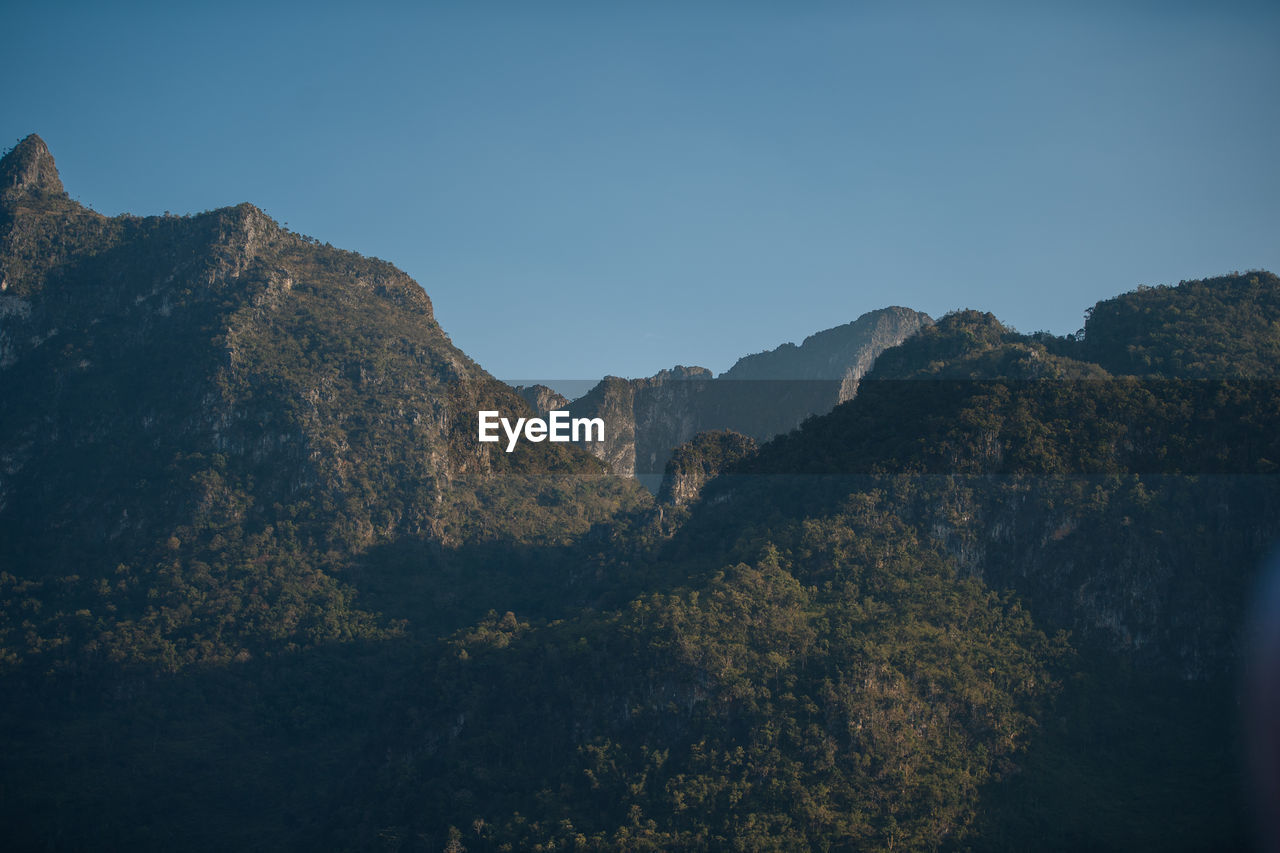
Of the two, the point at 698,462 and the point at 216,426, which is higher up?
the point at 216,426

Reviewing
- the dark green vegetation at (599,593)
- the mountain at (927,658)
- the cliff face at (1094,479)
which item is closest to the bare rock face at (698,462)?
the dark green vegetation at (599,593)

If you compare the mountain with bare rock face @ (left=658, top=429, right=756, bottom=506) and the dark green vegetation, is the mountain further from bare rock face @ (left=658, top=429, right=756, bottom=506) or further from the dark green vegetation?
bare rock face @ (left=658, top=429, right=756, bottom=506)

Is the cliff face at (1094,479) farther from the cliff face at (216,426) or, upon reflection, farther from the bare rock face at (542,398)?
the bare rock face at (542,398)

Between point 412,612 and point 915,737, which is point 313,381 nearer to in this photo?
point 412,612

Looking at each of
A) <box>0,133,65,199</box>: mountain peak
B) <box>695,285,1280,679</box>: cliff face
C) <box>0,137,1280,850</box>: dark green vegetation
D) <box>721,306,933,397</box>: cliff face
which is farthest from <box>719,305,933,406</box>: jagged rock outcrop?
<box>0,133,65,199</box>: mountain peak

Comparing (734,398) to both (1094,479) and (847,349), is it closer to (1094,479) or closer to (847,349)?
(847,349)

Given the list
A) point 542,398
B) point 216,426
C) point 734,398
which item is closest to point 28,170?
point 216,426

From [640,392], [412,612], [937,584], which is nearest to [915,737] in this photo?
[937,584]
